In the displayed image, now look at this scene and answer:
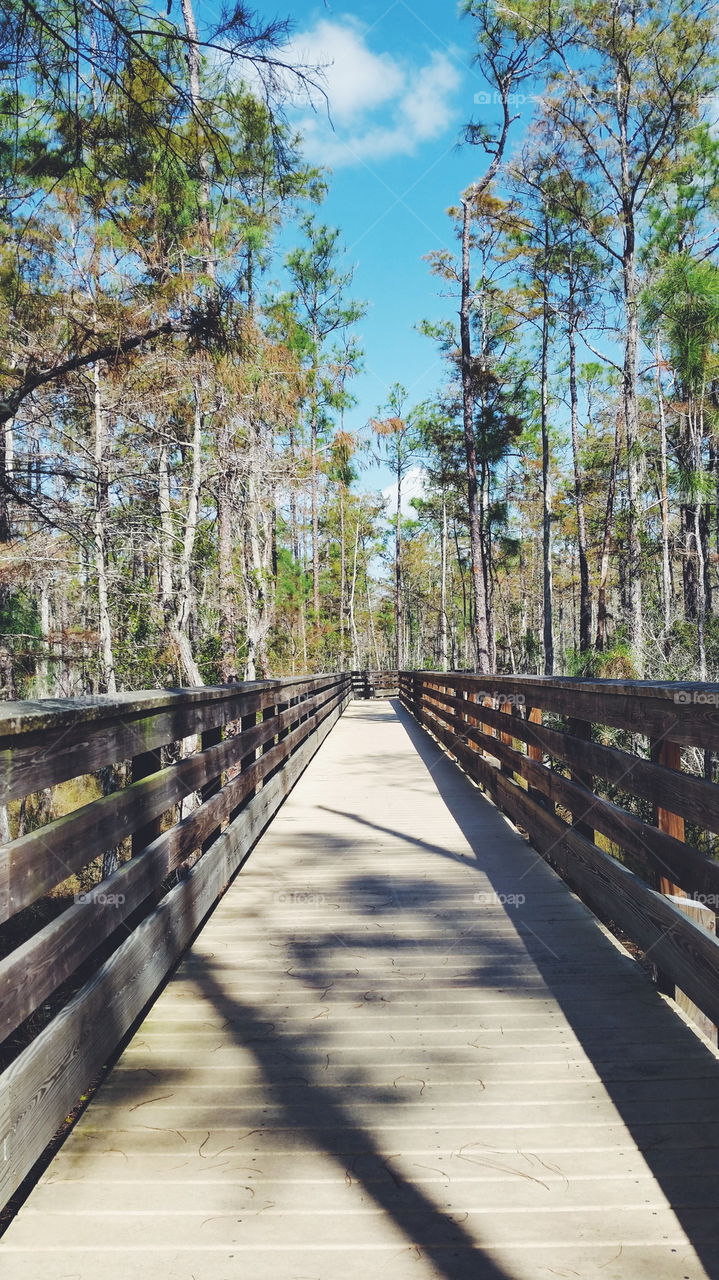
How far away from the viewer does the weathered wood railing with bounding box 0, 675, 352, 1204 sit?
1.68 m

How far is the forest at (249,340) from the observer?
4379 mm

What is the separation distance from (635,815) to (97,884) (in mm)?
2480

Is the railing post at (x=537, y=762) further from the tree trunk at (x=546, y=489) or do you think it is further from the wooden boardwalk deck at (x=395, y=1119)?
the tree trunk at (x=546, y=489)

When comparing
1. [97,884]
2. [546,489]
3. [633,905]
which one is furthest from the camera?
[546,489]

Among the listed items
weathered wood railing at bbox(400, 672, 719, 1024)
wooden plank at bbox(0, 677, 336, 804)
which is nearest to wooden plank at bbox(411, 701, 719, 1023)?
weathered wood railing at bbox(400, 672, 719, 1024)

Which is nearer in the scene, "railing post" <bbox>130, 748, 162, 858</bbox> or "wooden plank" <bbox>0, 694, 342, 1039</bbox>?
"wooden plank" <bbox>0, 694, 342, 1039</bbox>

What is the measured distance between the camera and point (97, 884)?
2240 mm

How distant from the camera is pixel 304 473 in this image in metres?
19.2

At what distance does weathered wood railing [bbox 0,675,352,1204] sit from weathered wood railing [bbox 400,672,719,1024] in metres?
1.72

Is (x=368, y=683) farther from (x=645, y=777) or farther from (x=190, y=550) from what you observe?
(x=645, y=777)

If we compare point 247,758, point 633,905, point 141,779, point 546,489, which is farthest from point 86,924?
point 546,489

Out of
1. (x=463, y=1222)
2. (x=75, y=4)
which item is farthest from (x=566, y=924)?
(x=75, y=4)

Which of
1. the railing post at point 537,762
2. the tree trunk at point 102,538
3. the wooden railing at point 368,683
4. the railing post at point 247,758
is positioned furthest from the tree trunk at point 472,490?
the wooden railing at point 368,683

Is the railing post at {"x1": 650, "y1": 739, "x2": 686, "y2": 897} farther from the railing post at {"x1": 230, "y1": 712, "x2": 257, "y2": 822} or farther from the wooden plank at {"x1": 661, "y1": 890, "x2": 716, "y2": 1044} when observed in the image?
the railing post at {"x1": 230, "y1": 712, "x2": 257, "y2": 822}
